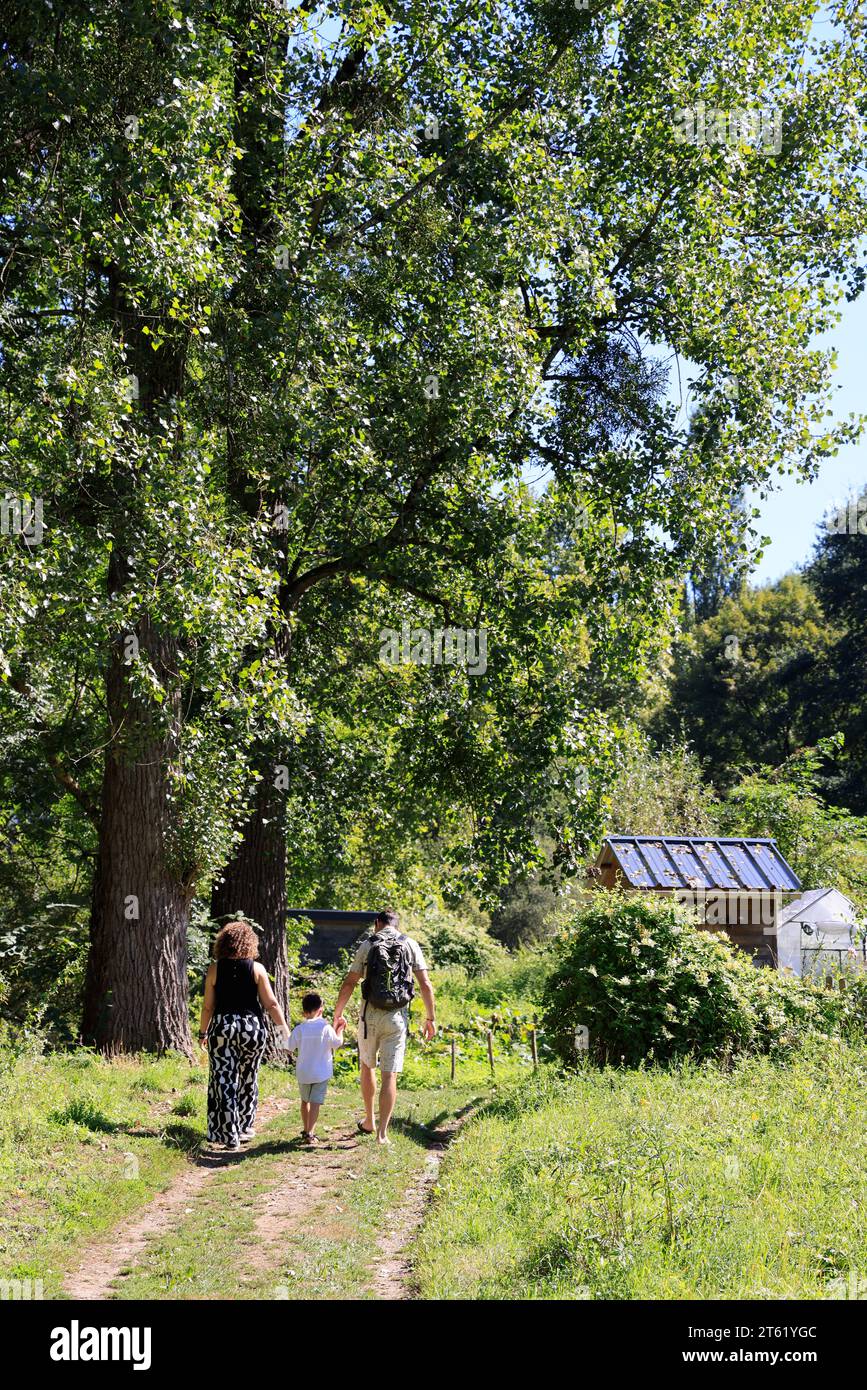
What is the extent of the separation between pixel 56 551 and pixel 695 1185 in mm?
7051

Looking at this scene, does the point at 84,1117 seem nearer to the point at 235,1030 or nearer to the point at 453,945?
the point at 235,1030

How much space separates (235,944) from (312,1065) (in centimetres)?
126

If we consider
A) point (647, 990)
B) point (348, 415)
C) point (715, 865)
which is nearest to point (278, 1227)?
point (647, 990)

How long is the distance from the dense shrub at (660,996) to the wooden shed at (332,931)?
13.5 m

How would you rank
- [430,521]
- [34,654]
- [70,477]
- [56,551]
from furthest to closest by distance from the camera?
1. [430,521]
2. [34,654]
3. [70,477]
4. [56,551]

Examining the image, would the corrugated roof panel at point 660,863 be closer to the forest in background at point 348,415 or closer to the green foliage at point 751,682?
the forest in background at point 348,415

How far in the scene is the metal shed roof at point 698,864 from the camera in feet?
55.6

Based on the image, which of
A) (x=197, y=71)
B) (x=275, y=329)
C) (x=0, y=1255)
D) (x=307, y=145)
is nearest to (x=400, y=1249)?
(x=0, y=1255)

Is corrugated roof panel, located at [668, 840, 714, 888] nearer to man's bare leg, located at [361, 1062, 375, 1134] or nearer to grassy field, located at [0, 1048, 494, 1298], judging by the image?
grassy field, located at [0, 1048, 494, 1298]

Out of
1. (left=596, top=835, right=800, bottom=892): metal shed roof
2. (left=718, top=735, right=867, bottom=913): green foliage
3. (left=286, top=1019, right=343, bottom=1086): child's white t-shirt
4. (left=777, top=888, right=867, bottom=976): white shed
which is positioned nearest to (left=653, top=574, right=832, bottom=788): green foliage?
(left=718, top=735, right=867, bottom=913): green foliage

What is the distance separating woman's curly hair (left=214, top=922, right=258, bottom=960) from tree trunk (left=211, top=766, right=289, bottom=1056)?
5.18 meters

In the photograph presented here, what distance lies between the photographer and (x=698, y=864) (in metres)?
17.6

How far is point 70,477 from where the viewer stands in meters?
11.4

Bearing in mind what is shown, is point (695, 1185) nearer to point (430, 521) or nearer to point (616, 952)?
point (616, 952)
